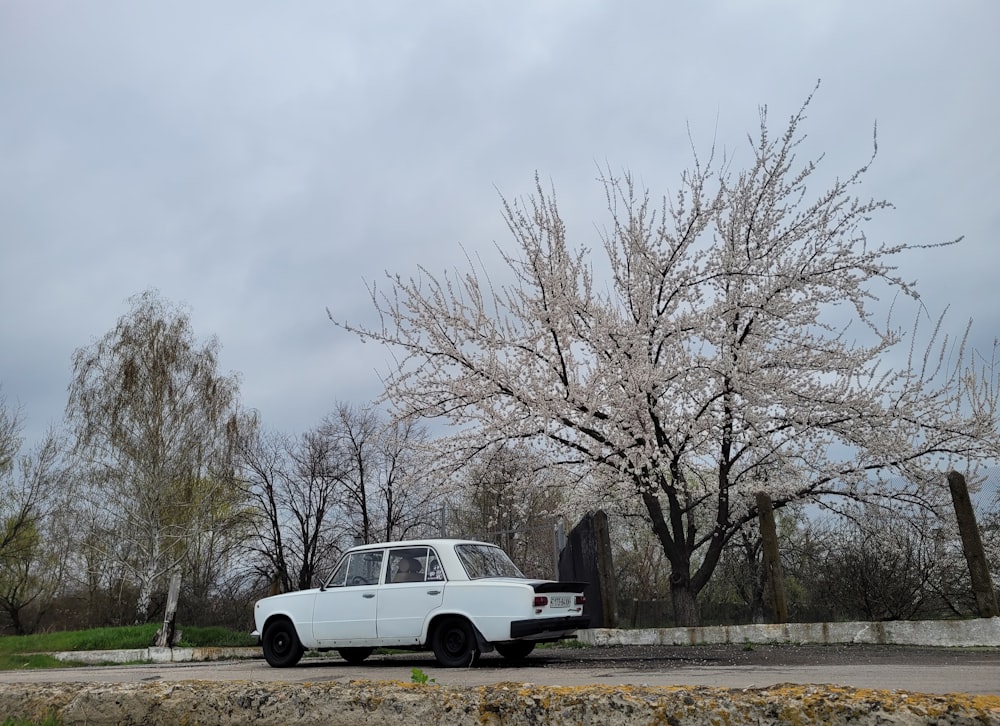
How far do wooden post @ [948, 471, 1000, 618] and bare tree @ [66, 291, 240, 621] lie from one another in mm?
20111

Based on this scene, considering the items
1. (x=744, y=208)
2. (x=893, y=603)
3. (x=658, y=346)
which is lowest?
(x=893, y=603)

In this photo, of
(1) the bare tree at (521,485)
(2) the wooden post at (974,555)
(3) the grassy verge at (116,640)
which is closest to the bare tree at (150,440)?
(3) the grassy verge at (116,640)

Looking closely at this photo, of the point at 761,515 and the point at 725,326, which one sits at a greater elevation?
the point at 725,326

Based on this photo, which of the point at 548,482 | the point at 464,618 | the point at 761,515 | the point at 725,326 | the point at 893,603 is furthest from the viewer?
the point at 548,482

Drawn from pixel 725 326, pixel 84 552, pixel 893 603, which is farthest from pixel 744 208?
pixel 84 552

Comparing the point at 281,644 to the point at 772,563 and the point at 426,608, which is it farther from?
the point at 772,563

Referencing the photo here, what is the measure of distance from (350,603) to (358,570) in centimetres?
44

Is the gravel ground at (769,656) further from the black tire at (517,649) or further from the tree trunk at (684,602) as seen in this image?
→ the tree trunk at (684,602)

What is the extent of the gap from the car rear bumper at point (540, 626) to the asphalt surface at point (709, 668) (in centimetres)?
35

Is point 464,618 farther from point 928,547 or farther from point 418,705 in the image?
point 928,547

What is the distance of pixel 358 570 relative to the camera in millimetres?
9945

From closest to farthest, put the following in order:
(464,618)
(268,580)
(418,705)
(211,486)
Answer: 1. (418,705)
2. (464,618)
3. (211,486)
4. (268,580)

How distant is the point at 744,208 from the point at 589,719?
11742 millimetres

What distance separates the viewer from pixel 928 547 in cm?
1120
